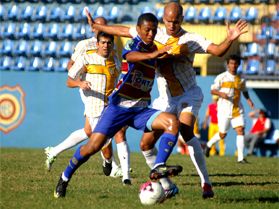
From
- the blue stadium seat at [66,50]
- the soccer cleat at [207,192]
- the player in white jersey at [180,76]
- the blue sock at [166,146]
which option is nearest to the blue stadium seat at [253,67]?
the blue stadium seat at [66,50]

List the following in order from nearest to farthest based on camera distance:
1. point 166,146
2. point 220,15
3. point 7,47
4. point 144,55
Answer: point 144,55 → point 166,146 → point 220,15 → point 7,47

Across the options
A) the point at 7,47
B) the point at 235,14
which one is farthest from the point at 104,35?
the point at 7,47

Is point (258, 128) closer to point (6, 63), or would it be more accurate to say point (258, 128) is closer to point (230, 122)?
point (230, 122)

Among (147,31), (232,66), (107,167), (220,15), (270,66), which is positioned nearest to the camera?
(147,31)

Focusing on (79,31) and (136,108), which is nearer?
(136,108)

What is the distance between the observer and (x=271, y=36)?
968 inches

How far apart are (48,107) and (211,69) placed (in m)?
5.32

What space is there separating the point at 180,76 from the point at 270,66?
1466 cm

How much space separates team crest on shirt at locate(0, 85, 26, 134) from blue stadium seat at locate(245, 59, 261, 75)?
7.21 m

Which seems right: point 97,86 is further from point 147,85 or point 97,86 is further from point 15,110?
point 15,110

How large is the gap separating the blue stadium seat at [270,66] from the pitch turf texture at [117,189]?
358 inches

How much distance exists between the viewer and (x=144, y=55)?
8539 millimetres

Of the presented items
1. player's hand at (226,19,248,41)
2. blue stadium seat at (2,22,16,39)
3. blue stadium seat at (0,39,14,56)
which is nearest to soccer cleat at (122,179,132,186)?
player's hand at (226,19,248,41)

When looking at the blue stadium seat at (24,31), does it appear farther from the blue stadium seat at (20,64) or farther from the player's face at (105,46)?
the player's face at (105,46)
